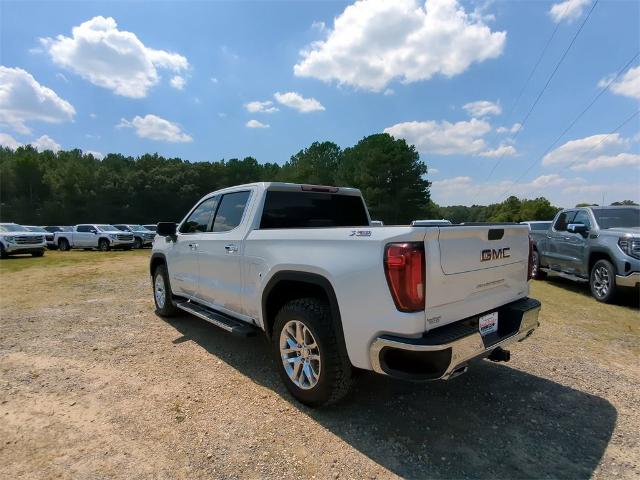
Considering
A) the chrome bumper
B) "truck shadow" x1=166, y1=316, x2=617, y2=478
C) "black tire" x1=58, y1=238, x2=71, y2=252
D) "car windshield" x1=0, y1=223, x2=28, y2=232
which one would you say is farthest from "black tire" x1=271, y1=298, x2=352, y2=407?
"black tire" x1=58, y1=238, x2=71, y2=252

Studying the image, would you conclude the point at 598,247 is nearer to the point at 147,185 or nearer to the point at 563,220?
the point at 563,220

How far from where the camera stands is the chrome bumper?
648 centimetres

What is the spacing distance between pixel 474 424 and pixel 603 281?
20.1 ft

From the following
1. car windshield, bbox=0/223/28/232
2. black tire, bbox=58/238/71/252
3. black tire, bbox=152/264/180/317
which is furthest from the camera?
black tire, bbox=58/238/71/252

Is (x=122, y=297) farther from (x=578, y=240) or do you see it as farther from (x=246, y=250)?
(x=578, y=240)

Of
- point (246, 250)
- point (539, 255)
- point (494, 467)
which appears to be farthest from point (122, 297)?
point (539, 255)

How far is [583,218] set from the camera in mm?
8344

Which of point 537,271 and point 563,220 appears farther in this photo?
point 537,271

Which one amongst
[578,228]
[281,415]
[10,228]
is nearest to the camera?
[281,415]

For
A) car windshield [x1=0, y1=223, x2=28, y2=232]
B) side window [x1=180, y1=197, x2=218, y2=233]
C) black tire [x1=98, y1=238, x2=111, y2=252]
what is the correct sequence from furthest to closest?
black tire [x1=98, y1=238, x2=111, y2=252]
car windshield [x1=0, y1=223, x2=28, y2=232]
side window [x1=180, y1=197, x2=218, y2=233]

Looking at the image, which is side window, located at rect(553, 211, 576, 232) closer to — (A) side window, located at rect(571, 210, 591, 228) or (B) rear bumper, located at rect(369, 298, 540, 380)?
(A) side window, located at rect(571, 210, 591, 228)

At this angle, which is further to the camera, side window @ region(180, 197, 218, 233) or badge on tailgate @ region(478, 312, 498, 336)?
side window @ region(180, 197, 218, 233)

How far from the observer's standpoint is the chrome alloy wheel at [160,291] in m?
6.07

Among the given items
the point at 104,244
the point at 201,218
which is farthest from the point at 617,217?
the point at 104,244
